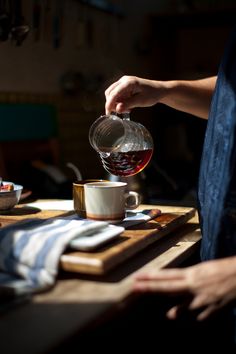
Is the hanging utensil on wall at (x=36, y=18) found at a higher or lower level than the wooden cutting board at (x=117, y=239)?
higher

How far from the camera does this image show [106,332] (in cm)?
81

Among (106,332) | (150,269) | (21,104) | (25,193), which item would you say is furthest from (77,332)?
(21,104)

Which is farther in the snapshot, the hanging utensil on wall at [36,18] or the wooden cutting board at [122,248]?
the hanging utensil on wall at [36,18]

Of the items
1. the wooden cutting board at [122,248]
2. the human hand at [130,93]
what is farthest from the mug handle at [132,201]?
the human hand at [130,93]

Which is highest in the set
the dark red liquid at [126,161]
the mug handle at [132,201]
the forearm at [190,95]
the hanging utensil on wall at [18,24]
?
the hanging utensil on wall at [18,24]

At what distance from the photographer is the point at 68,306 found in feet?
2.42

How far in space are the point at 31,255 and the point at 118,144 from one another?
473 mm

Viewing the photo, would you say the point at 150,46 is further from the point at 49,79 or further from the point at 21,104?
the point at 21,104

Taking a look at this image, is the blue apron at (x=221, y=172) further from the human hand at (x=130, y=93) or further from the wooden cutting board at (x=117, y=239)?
the human hand at (x=130, y=93)

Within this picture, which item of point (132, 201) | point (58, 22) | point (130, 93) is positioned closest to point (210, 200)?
point (132, 201)

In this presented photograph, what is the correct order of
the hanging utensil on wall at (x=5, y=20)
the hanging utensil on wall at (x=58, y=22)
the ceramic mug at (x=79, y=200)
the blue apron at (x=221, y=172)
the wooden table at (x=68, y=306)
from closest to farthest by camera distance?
the wooden table at (x=68, y=306)
the blue apron at (x=221, y=172)
the ceramic mug at (x=79, y=200)
the hanging utensil on wall at (x=5, y=20)
the hanging utensil on wall at (x=58, y=22)

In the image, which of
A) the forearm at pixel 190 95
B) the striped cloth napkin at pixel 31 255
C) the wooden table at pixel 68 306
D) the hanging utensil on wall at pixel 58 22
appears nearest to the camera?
the wooden table at pixel 68 306

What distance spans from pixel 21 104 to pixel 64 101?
440 mm

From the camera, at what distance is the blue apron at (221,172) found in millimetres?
1020
